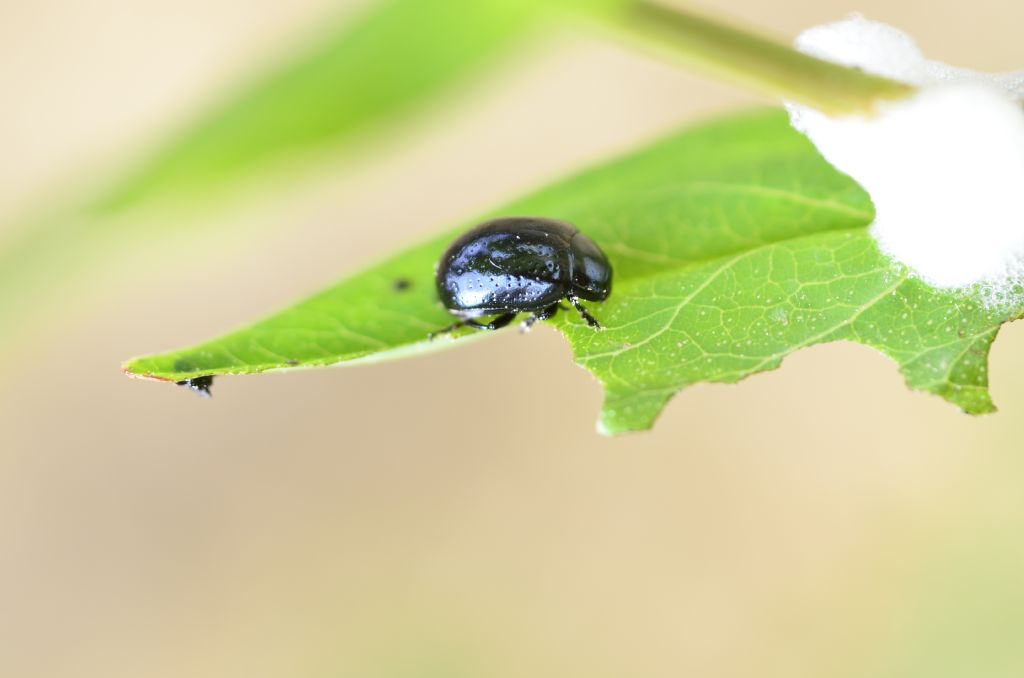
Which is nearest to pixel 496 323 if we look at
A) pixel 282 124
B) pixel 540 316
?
pixel 540 316

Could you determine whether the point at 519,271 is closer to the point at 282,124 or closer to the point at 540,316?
the point at 540,316

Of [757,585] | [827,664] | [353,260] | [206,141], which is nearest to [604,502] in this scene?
[757,585]

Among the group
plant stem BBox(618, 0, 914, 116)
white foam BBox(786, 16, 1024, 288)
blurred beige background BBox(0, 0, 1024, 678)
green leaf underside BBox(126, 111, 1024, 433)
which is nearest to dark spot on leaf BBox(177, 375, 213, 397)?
green leaf underside BBox(126, 111, 1024, 433)

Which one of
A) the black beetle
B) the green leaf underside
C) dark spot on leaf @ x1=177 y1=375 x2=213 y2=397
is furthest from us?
the black beetle

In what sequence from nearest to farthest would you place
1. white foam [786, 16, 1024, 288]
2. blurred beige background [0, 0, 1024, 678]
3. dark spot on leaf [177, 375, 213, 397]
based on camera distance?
white foam [786, 16, 1024, 288], dark spot on leaf [177, 375, 213, 397], blurred beige background [0, 0, 1024, 678]

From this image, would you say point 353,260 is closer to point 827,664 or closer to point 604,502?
point 604,502

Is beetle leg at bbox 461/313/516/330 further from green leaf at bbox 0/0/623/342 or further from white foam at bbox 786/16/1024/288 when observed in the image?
green leaf at bbox 0/0/623/342

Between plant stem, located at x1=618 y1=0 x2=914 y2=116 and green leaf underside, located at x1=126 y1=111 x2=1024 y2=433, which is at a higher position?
plant stem, located at x1=618 y1=0 x2=914 y2=116

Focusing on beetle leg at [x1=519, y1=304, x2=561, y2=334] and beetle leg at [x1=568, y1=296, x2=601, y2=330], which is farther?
beetle leg at [x1=519, y1=304, x2=561, y2=334]
